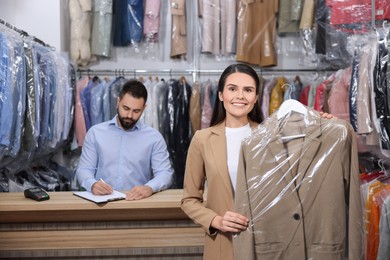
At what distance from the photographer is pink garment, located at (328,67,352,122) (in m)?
3.82

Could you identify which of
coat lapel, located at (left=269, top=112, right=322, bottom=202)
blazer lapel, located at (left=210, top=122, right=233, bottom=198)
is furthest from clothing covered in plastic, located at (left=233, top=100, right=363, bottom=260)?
blazer lapel, located at (left=210, top=122, right=233, bottom=198)

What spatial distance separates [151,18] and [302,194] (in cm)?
389

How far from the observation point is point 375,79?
10.3ft

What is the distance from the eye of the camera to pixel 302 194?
173cm

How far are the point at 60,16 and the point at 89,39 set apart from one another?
385mm

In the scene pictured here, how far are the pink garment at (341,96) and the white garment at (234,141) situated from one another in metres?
2.02

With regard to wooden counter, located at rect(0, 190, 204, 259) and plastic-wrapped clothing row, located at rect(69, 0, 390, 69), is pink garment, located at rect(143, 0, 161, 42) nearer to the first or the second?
plastic-wrapped clothing row, located at rect(69, 0, 390, 69)

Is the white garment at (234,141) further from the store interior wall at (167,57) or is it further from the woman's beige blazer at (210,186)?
the store interior wall at (167,57)

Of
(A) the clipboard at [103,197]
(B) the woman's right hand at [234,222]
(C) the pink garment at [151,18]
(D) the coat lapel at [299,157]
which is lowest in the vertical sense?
(A) the clipboard at [103,197]

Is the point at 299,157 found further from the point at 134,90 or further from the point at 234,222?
the point at 134,90

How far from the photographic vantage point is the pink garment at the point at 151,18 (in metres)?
5.23

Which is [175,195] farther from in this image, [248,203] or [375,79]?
[375,79]

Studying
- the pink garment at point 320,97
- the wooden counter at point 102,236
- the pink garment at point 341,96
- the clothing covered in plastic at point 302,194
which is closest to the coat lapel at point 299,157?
the clothing covered in plastic at point 302,194

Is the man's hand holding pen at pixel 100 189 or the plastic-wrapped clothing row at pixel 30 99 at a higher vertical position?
the plastic-wrapped clothing row at pixel 30 99
